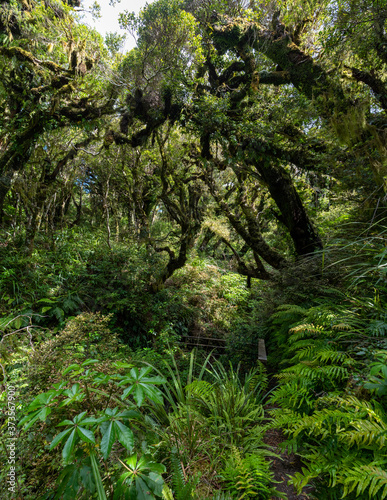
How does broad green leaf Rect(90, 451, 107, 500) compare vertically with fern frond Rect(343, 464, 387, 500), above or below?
above

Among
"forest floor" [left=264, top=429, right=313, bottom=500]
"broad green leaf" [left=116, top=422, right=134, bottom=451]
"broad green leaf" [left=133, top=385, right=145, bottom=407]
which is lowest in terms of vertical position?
"forest floor" [left=264, top=429, right=313, bottom=500]

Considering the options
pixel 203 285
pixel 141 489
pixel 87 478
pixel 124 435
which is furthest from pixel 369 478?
pixel 203 285

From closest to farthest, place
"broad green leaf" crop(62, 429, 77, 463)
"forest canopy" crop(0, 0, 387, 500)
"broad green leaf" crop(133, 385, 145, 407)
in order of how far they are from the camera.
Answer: "broad green leaf" crop(62, 429, 77, 463)
"broad green leaf" crop(133, 385, 145, 407)
"forest canopy" crop(0, 0, 387, 500)

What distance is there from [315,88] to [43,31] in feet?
17.6

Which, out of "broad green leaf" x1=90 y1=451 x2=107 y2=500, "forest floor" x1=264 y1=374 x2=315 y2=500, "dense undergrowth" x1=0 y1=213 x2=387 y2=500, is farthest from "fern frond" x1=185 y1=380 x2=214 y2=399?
"broad green leaf" x1=90 y1=451 x2=107 y2=500

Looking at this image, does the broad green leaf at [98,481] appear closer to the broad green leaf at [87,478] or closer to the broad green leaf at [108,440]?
the broad green leaf at [87,478]

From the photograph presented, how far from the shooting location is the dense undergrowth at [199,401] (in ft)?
3.66

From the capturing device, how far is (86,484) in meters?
1.02

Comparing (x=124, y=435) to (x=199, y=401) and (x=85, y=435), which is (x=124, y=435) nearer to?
(x=85, y=435)

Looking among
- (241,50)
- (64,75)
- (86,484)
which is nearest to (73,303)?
(86,484)

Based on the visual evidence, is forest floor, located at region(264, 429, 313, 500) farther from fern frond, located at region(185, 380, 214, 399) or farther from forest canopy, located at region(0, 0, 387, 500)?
fern frond, located at region(185, 380, 214, 399)

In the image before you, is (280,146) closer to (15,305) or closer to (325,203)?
(325,203)

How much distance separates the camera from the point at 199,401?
2.42 m

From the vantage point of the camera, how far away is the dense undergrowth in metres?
1.11
